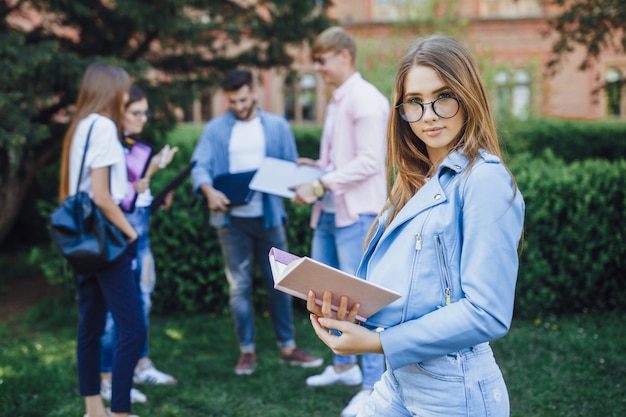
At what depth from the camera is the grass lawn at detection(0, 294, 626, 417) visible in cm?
390

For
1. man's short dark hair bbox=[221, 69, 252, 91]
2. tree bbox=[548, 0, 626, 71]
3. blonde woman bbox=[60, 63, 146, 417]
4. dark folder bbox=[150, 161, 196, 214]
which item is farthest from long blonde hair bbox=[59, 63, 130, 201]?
tree bbox=[548, 0, 626, 71]

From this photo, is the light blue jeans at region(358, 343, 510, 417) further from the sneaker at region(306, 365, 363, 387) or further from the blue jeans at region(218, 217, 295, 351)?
the blue jeans at region(218, 217, 295, 351)

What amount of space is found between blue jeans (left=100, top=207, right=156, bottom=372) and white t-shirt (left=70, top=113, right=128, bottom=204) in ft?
2.03

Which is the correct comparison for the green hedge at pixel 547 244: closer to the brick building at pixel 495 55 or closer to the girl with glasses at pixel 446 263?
the girl with glasses at pixel 446 263

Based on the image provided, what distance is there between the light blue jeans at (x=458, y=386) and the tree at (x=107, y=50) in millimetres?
4676

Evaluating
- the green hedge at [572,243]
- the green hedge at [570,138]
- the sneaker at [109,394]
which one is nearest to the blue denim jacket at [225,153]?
the sneaker at [109,394]

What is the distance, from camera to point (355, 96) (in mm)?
3855

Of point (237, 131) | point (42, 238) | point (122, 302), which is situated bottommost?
point (42, 238)

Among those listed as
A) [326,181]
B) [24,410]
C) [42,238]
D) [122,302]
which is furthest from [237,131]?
[42,238]

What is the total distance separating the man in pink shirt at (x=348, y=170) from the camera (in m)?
3.80

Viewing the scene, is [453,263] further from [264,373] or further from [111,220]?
[264,373]

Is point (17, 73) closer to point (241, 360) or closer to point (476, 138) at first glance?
point (241, 360)

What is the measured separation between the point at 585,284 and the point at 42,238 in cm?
794

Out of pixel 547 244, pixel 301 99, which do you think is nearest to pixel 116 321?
pixel 547 244
